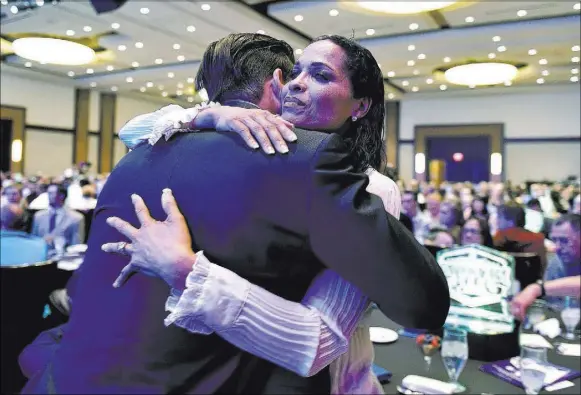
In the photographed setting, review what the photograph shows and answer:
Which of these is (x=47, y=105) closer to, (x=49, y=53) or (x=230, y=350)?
(x=49, y=53)

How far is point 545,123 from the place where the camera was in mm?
15195

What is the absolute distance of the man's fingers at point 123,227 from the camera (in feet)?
2.86

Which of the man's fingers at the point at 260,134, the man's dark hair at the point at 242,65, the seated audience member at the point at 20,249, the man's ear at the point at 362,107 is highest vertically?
the man's dark hair at the point at 242,65

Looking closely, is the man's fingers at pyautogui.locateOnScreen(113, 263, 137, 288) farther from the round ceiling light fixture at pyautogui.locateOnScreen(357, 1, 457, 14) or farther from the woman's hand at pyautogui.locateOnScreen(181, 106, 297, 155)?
the round ceiling light fixture at pyautogui.locateOnScreen(357, 1, 457, 14)

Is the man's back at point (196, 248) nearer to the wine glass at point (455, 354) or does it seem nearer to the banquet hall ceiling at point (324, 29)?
the wine glass at point (455, 354)

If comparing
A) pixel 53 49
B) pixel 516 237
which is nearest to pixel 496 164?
pixel 516 237

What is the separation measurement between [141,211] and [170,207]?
61 mm

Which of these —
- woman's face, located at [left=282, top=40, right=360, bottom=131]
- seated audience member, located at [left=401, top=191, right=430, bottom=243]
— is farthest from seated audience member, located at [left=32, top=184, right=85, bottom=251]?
woman's face, located at [left=282, top=40, right=360, bottom=131]

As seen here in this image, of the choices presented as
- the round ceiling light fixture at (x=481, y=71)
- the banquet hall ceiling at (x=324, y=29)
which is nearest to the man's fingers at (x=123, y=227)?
the banquet hall ceiling at (x=324, y=29)

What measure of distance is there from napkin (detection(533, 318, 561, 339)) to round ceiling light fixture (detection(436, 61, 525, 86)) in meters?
9.84

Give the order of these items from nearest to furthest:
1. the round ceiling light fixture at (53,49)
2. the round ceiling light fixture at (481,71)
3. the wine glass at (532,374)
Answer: the wine glass at (532,374) < the round ceiling light fixture at (53,49) < the round ceiling light fixture at (481,71)

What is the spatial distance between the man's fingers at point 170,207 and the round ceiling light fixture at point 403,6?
7427mm

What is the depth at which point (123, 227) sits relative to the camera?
882 mm

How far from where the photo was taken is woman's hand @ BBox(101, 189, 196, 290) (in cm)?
83
